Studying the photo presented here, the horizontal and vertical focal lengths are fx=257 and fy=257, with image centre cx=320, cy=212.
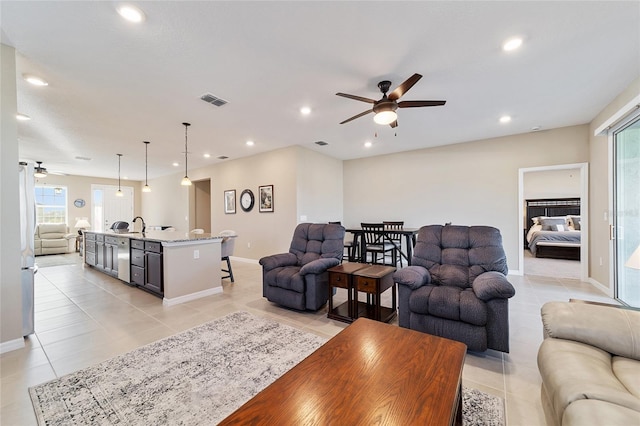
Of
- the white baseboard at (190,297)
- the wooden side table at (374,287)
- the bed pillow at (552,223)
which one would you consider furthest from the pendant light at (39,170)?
the bed pillow at (552,223)

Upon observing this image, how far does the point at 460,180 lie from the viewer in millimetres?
5637

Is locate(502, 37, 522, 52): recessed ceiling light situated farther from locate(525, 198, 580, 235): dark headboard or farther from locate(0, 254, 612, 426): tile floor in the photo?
locate(525, 198, 580, 235): dark headboard

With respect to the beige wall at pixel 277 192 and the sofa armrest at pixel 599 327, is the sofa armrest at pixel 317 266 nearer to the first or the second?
the sofa armrest at pixel 599 327

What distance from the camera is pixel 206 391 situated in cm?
177

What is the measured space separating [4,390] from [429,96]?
16.0 ft

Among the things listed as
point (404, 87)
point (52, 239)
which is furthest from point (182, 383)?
point (52, 239)

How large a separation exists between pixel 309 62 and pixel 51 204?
11265 mm

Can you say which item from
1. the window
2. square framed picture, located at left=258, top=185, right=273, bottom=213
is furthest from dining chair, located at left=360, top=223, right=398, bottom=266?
the window

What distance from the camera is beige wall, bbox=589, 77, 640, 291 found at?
3.75 m

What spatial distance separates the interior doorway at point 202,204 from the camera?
8.62m

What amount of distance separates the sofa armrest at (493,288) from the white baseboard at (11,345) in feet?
13.6

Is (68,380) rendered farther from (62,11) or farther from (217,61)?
(217,61)

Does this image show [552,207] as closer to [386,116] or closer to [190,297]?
[386,116]

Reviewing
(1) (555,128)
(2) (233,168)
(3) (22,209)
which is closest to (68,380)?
(3) (22,209)
